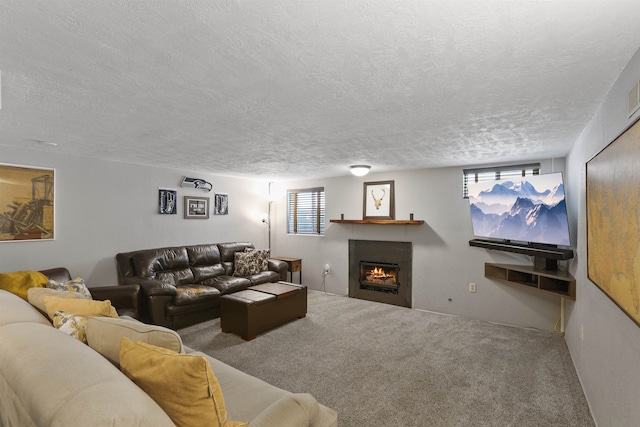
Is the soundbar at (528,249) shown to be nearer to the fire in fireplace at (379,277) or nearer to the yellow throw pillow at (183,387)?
the fire in fireplace at (379,277)

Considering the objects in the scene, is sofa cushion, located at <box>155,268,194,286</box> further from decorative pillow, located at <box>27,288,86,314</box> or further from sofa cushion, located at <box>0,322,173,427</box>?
sofa cushion, located at <box>0,322,173,427</box>

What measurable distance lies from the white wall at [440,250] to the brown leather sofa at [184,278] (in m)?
1.48

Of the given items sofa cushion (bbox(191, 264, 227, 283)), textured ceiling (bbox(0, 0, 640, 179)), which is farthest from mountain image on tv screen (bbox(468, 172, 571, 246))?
sofa cushion (bbox(191, 264, 227, 283))

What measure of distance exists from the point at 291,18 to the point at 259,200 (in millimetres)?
5627

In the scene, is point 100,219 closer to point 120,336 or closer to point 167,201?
point 167,201

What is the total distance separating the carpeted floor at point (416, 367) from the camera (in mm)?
2346

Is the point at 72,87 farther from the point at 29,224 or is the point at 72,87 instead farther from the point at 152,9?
the point at 29,224

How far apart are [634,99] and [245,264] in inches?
198

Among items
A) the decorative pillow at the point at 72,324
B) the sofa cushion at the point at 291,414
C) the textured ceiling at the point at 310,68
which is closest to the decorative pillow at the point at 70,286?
the decorative pillow at the point at 72,324

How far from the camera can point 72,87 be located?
75.9 inches

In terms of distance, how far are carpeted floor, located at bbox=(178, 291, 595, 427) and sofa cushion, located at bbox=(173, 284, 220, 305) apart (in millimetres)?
361

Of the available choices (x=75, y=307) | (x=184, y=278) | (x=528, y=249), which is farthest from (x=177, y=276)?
(x=528, y=249)

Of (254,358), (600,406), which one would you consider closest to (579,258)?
(600,406)

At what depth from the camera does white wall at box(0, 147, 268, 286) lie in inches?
147
